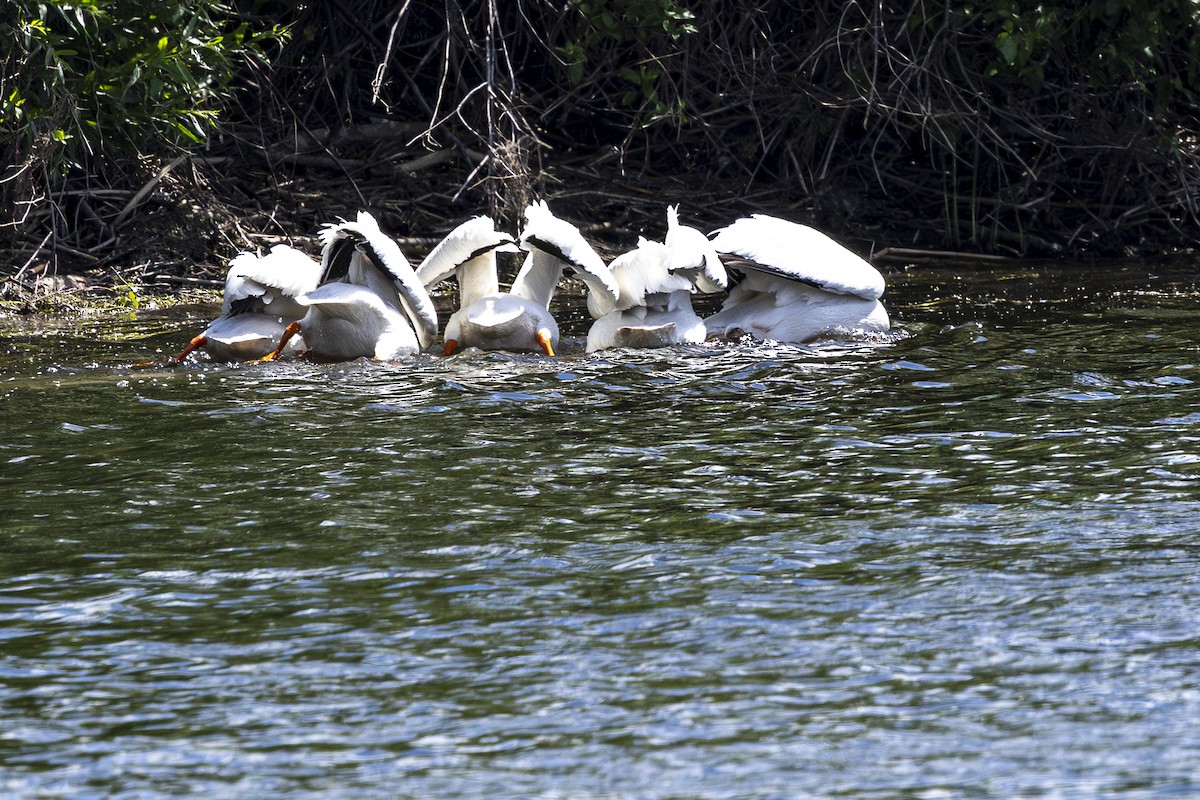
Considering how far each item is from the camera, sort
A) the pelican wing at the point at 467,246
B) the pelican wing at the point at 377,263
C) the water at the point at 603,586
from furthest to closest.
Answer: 1. the pelican wing at the point at 467,246
2. the pelican wing at the point at 377,263
3. the water at the point at 603,586

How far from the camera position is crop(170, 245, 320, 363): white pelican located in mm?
7617

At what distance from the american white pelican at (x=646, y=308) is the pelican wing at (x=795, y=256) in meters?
0.35

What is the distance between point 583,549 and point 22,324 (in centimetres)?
579

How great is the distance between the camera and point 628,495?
5.09 metres

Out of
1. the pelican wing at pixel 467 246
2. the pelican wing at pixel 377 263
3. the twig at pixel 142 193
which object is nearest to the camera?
the pelican wing at pixel 377 263

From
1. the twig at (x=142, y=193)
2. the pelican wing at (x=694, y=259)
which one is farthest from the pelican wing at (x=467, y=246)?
the twig at (x=142, y=193)

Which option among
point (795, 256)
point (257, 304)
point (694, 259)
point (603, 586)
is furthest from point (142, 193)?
point (603, 586)

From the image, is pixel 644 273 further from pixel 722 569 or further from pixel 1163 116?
pixel 1163 116

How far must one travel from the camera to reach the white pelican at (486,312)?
7852 millimetres

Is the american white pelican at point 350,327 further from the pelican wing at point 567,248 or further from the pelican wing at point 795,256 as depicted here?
the pelican wing at point 795,256

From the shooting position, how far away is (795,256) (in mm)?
8133

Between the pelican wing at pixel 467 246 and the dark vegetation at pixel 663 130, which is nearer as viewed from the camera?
the pelican wing at pixel 467 246

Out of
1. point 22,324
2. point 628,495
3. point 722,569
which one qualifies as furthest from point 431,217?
point 722,569

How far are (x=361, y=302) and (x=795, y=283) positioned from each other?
91.7 inches
